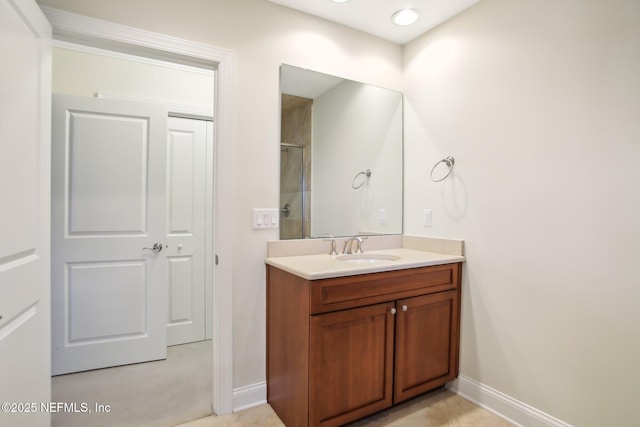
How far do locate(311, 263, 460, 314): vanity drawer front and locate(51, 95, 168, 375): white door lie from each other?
163 cm

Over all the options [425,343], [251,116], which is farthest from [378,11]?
[425,343]

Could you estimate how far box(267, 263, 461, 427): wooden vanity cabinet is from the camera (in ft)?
5.02

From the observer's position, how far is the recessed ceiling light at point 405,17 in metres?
2.07

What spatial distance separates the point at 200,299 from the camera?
2896mm

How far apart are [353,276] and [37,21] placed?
1.77 metres

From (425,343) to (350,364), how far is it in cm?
55

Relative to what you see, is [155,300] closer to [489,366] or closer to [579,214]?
[489,366]

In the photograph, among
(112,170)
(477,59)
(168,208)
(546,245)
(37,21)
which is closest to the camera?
(37,21)

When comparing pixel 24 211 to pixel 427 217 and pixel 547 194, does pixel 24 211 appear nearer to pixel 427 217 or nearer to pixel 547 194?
pixel 427 217

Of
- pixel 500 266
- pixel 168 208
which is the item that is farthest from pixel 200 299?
pixel 500 266

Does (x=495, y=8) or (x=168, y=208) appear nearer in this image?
(x=495, y=8)

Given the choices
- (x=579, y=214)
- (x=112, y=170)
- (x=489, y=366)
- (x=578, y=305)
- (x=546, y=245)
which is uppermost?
(x=112, y=170)

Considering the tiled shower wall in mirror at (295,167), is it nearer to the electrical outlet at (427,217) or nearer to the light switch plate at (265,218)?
the light switch plate at (265,218)

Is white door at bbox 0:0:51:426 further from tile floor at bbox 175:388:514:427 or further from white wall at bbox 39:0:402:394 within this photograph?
tile floor at bbox 175:388:514:427
